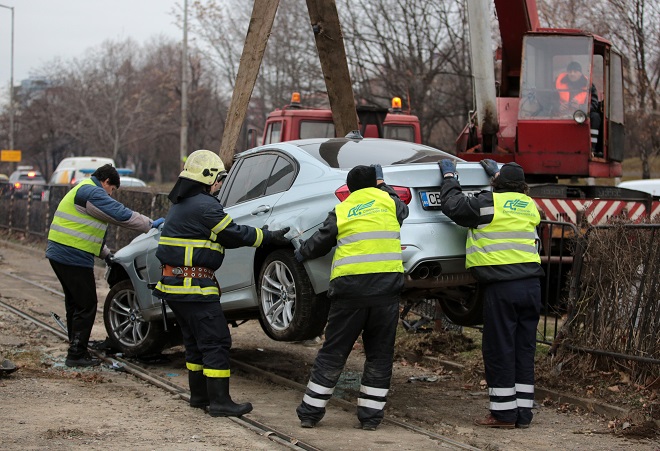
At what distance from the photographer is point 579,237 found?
845 centimetres

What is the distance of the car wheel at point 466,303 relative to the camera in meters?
7.80

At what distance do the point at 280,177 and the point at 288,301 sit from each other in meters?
1.10

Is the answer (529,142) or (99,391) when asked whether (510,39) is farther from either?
(99,391)

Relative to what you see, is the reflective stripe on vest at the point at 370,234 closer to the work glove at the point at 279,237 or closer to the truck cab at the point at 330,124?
the work glove at the point at 279,237

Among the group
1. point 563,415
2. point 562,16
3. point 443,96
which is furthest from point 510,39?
point 443,96

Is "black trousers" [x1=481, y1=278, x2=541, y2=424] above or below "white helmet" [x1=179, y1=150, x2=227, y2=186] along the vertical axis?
below

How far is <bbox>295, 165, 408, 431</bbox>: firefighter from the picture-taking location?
663cm

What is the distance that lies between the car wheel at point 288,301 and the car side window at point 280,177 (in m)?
0.60

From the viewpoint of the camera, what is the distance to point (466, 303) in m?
7.98

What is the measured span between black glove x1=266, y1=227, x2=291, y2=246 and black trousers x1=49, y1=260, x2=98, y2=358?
274 cm

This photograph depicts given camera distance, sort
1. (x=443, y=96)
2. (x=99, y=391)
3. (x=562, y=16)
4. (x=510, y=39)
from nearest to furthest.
Result: (x=99, y=391) → (x=510, y=39) → (x=562, y=16) → (x=443, y=96)

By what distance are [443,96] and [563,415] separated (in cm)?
2469

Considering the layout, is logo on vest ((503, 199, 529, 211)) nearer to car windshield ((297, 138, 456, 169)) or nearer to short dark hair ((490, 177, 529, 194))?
short dark hair ((490, 177, 529, 194))

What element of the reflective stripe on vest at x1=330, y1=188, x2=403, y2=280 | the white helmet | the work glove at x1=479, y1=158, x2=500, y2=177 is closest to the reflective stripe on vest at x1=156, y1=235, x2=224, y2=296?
the white helmet
